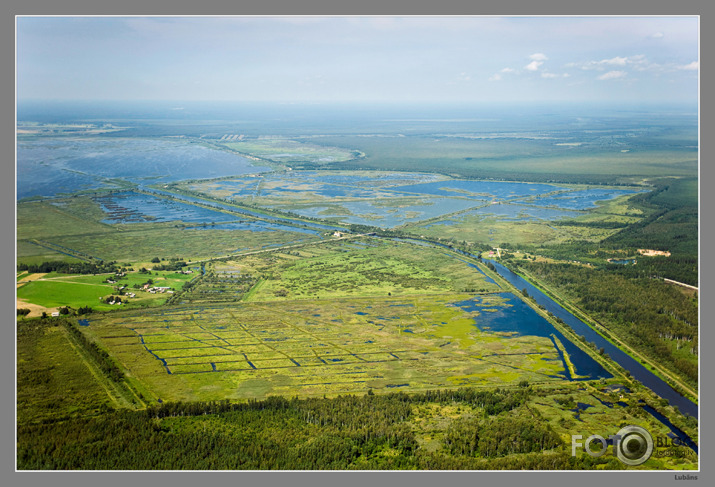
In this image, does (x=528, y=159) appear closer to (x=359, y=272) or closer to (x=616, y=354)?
(x=359, y=272)

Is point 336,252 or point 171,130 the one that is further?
point 171,130

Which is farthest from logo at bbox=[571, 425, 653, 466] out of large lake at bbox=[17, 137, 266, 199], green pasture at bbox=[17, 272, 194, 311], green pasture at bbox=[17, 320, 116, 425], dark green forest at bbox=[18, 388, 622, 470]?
large lake at bbox=[17, 137, 266, 199]

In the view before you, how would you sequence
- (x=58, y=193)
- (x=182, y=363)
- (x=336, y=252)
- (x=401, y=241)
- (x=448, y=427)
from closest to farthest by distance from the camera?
(x=448, y=427) < (x=182, y=363) < (x=336, y=252) < (x=401, y=241) < (x=58, y=193)

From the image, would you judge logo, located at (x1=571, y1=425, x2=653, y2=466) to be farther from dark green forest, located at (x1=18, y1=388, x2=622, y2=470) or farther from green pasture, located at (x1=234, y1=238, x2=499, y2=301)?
green pasture, located at (x1=234, y1=238, x2=499, y2=301)

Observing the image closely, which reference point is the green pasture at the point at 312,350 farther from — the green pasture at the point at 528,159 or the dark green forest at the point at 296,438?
the green pasture at the point at 528,159

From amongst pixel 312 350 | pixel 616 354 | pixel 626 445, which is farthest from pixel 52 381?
pixel 616 354

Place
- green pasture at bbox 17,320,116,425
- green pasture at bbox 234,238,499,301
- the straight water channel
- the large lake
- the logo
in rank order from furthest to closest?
the large lake → green pasture at bbox 234,238,499,301 → the straight water channel → green pasture at bbox 17,320,116,425 → the logo

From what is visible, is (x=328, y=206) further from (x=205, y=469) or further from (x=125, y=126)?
(x=125, y=126)

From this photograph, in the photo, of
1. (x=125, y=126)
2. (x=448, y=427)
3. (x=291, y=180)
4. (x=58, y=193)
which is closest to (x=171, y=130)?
(x=125, y=126)
